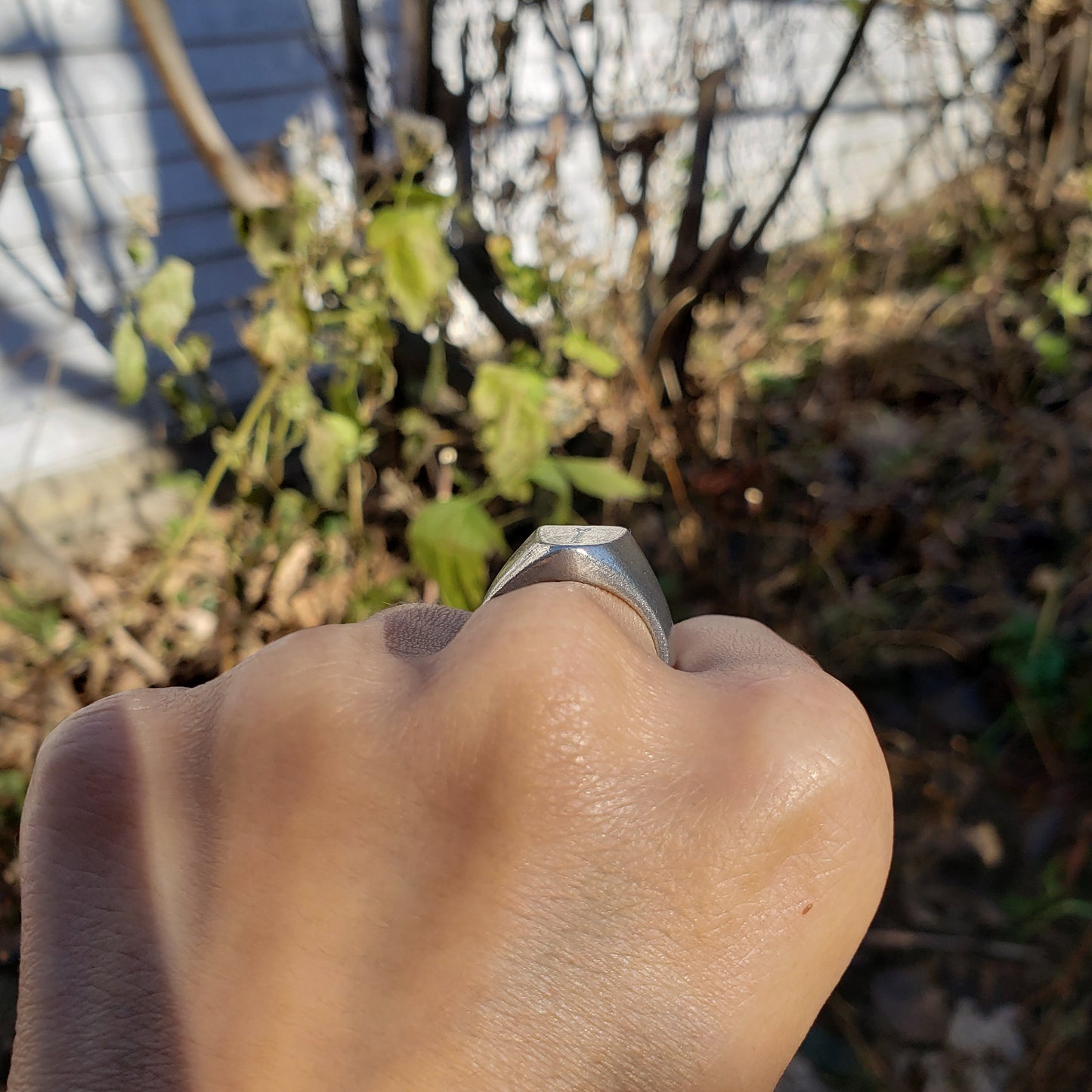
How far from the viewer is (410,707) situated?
1.58 feet

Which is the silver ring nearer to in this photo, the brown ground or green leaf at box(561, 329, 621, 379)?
green leaf at box(561, 329, 621, 379)

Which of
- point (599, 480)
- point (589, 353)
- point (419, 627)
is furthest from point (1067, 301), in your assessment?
point (419, 627)

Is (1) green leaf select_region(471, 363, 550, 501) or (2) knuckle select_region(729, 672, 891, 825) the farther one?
(1) green leaf select_region(471, 363, 550, 501)

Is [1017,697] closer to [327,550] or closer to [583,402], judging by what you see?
[583,402]

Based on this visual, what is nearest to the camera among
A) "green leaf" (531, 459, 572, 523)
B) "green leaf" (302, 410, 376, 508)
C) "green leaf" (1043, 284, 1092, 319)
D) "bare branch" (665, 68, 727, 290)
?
"green leaf" (531, 459, 572, 523)

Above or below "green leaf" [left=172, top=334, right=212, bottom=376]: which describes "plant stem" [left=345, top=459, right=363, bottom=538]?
below

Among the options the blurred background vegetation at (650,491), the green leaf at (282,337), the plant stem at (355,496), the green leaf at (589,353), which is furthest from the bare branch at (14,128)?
the green leaf at (589,353)

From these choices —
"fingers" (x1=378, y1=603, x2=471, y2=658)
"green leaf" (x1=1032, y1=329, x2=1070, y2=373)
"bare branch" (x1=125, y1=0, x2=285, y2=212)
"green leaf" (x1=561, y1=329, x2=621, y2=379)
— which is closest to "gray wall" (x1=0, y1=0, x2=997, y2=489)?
"bare branch" (x1=125, y1=0, x2=285, y2=212)

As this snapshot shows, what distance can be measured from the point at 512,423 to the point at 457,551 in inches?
12.5

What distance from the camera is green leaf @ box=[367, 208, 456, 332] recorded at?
53.3 inches

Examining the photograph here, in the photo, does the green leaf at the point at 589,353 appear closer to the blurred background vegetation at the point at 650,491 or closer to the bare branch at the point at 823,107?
the blurred background vegetation at the point at 650,491

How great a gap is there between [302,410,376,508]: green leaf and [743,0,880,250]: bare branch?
1282mm

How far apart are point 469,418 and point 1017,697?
55.0 inches

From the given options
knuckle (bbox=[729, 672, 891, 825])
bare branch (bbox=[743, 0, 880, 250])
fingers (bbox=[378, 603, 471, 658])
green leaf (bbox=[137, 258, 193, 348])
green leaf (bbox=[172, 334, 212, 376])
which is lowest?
knuckle (bbox=[729, 672, 891, 825])
